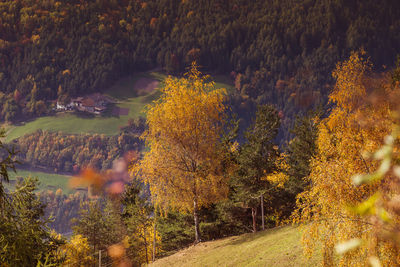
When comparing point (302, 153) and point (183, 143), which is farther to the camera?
point (302, 153)

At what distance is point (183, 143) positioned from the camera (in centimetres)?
2795

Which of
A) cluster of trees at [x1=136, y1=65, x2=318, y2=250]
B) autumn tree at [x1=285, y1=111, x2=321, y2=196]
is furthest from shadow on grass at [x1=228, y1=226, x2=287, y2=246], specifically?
autumn tree at [x1=285, y1=111, x2=321, y2=196]

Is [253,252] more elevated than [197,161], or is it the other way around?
[197,161]

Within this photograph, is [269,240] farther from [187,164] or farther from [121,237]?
[121,237]

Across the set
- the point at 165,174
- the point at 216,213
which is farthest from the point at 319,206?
the point at 216,213

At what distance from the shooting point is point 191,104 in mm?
27625

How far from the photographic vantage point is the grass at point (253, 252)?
19125 millimetres

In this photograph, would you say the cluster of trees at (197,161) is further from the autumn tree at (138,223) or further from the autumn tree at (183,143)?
the autumn tree at (138,223)

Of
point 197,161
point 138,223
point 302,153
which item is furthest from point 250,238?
point 138,223

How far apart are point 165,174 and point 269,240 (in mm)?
8303

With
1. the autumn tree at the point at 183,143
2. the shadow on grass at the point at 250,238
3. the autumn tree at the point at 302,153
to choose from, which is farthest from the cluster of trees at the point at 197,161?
the shadow on grass at the point at 250,238

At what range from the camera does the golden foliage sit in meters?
27.2

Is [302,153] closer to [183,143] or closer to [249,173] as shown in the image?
[249,173]

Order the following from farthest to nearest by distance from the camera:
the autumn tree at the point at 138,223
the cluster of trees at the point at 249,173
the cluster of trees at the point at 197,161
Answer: the autumn tree at the point at 138,223 < the cluster of trees at the point at 197,161 < the cluster of trees at the point at 249,173
